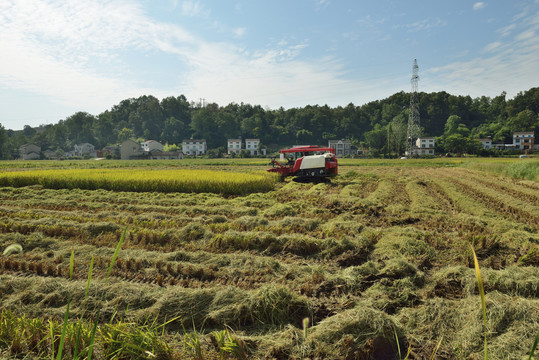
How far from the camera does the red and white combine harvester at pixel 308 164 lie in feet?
65.9

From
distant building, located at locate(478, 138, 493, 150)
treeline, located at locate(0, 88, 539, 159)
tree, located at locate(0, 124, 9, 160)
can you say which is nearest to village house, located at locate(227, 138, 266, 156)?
treeline, located at locate(0, 88, 539, 159)

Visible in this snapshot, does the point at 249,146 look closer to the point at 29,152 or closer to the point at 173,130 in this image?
the point at 173,130

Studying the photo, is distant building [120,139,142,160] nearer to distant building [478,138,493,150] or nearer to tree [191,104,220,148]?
tree [191,104,220,148]

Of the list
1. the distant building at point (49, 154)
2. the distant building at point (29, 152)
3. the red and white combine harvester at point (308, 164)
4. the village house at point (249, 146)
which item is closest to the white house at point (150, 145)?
the village house at point (249, 146)

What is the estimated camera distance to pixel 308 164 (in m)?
20.2

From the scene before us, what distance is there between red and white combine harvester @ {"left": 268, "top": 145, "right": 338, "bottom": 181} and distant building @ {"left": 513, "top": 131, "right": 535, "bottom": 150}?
99083mm

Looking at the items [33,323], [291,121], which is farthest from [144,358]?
[291,121]

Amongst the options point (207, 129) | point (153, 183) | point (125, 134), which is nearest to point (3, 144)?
point (125, 134)

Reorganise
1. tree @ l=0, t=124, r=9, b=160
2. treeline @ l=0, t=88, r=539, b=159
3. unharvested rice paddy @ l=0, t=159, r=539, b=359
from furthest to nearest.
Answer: treeline @ l=0, t=88, r=539, b=159
tree @ l=0, t=124, r=9, b=160
unharvested rice paddy @ l=0, t=159, r=539, b=359

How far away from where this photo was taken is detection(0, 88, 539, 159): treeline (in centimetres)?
10431

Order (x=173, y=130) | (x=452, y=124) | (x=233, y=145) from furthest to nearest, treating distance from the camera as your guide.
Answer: (x=173, y=130)
(x=452, y=124)
(x=233, y=145)

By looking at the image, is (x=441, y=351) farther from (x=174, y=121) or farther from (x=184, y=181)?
(x=174, y=121)

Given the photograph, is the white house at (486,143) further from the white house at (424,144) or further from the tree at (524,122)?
the white house at (424,144)

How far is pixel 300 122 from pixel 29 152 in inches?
3711
